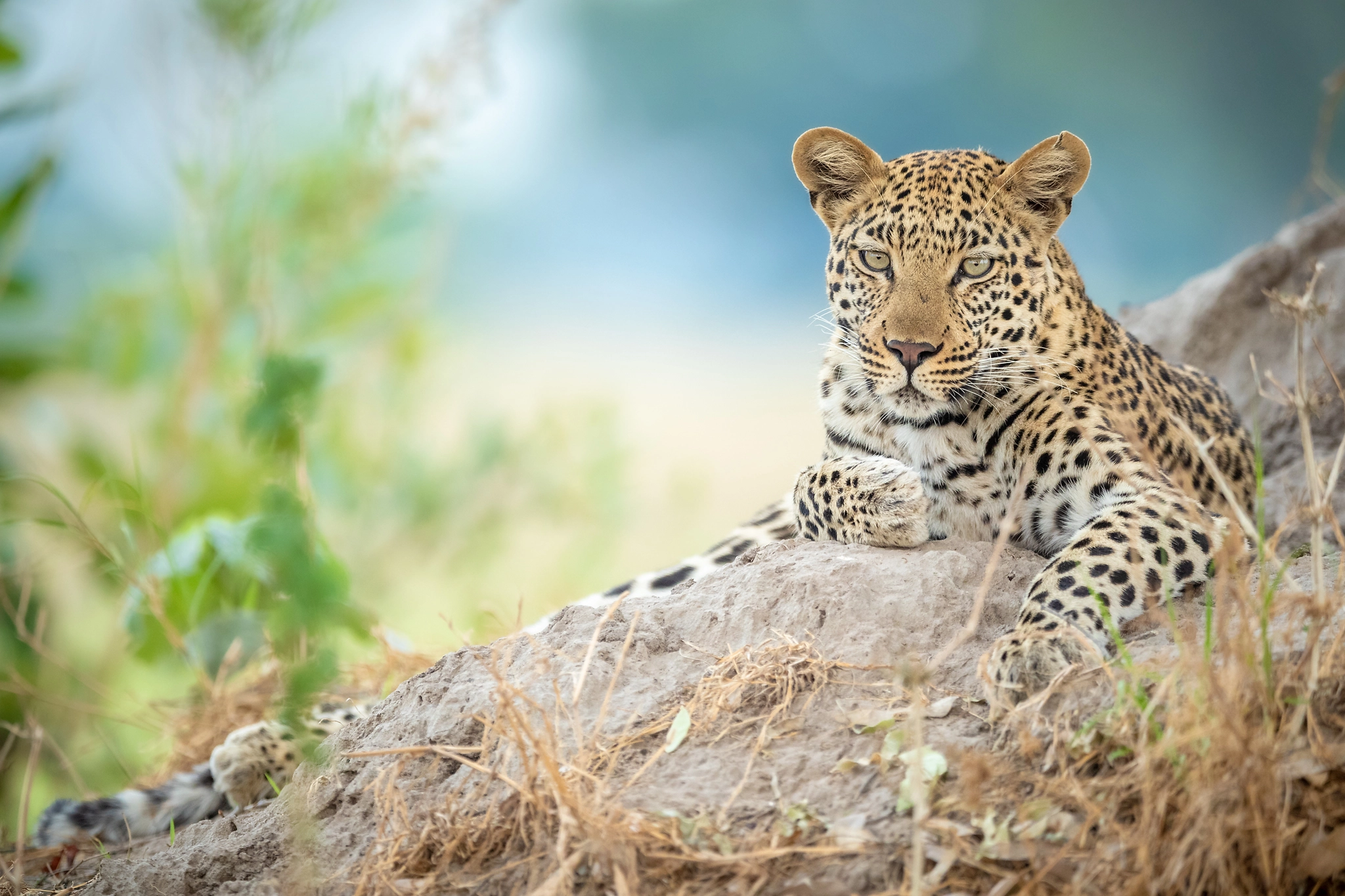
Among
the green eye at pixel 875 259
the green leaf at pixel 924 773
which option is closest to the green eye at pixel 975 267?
the green eye at pixel 875 259

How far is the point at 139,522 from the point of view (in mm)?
5805

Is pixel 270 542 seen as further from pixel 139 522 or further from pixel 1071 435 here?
pixel 139 522

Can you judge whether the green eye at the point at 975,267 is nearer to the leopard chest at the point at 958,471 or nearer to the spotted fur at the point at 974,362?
the spotted fur at the point at 974,362

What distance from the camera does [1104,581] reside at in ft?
10.1

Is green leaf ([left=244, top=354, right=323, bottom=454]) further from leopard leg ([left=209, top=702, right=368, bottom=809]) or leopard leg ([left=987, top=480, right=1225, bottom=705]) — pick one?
leopard leg ([left=209, top=702, right=368, bottom=809])

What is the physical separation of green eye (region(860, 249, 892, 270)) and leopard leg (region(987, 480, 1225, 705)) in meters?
1.20

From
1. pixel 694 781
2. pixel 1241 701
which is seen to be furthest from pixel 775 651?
pixel 1241 701

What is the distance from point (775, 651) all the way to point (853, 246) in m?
1.87

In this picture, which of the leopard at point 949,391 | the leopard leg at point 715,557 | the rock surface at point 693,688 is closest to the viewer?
the rock surface at point 693,688

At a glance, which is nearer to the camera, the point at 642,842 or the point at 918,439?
the point at 642,842

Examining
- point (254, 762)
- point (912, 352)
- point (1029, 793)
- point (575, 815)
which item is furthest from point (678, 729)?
point (254, 762)

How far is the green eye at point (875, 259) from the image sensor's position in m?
4.06

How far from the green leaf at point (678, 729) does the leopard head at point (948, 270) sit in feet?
5.40

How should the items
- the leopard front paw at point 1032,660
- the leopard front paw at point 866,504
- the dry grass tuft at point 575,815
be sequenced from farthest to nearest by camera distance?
the leopard front paw at point 866,504 → the leopard front paw at point 1032,660 → the dry grass tuft at point 575,815
